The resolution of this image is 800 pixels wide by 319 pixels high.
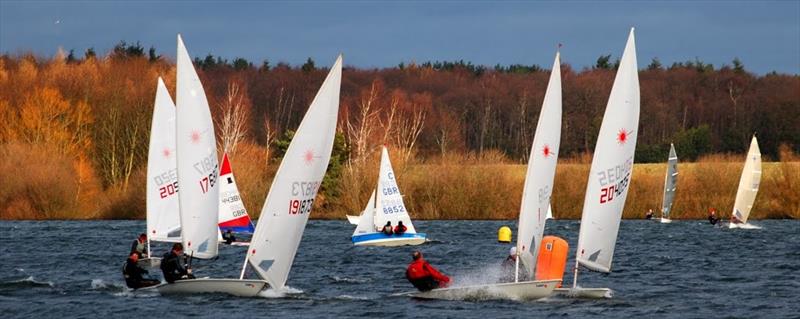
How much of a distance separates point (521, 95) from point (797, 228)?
263ft

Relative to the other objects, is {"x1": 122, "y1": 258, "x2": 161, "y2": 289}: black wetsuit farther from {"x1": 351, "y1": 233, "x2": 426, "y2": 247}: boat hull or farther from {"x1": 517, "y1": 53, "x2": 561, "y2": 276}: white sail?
{"x1": 351, "y1": 233, "x2": 426, "y2": 247}: boat hull

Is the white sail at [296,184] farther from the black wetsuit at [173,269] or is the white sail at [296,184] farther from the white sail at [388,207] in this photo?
the white sail at [388,207]

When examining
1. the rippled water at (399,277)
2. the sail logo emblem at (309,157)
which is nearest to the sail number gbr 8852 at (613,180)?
the rippled water at (399,277)

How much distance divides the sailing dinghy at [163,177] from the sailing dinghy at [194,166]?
6.16 metres

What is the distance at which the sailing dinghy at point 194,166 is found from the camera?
104 feet

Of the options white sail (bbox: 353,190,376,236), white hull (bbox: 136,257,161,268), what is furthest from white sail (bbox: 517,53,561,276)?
white sail (bbox: 353,190,376,236)

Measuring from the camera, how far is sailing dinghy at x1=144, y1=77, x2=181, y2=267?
3834cm

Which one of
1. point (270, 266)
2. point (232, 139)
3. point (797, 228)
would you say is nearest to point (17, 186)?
point (232, 139)

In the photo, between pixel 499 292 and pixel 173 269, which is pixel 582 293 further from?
pixel 173 269

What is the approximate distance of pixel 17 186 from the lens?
241ft

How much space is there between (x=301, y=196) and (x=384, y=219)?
2395 cm

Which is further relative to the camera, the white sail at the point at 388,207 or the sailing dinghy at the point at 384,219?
the white sail at the point at 388,207

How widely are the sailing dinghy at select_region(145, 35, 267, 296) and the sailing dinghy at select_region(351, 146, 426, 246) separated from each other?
19565 mm

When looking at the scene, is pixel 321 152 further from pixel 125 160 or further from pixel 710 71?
pixel 710 71
